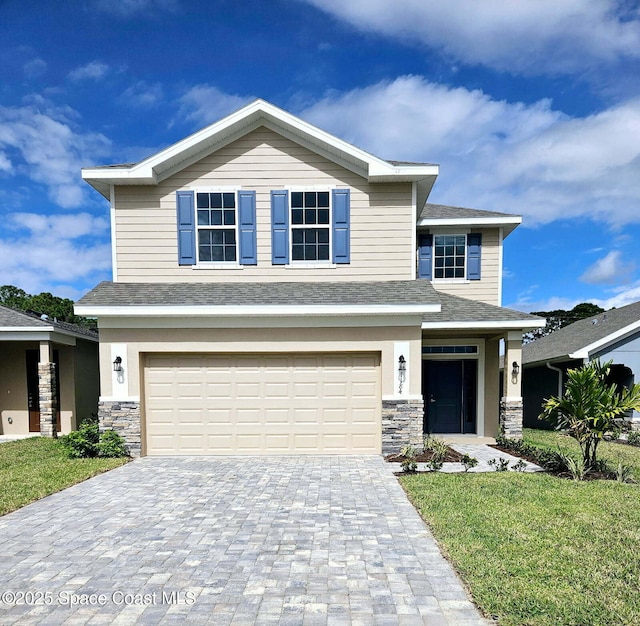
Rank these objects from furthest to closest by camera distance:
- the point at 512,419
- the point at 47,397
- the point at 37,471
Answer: the point at 47,397 < the point at 512,419 < the point at 37,471

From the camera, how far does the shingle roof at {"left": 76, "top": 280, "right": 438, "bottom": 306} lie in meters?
8.67

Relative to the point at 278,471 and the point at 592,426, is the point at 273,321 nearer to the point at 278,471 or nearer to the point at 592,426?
the point at 278,471

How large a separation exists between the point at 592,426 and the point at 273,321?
6344 millimetres

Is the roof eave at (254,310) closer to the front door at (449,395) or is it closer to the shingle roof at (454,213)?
the front door at (449,395)

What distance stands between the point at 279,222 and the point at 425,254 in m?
5.03

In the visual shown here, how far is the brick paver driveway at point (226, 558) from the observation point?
3.38 metres

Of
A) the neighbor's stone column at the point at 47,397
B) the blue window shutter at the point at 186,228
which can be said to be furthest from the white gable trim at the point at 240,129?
the neighbor's stone column at the point at 47,397

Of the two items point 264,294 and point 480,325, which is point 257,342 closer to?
point 264,294

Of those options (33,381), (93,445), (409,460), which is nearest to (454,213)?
(409,460)

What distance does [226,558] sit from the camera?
14.1ft

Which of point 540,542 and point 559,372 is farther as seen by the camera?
point 559,372

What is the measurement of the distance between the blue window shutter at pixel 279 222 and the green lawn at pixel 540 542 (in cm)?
566

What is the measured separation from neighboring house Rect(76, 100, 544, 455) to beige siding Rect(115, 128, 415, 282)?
0.11 ft

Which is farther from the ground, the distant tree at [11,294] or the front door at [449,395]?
the distant tree at [11,294]
